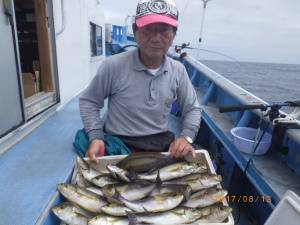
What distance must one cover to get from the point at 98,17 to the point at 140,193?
18.9 feet

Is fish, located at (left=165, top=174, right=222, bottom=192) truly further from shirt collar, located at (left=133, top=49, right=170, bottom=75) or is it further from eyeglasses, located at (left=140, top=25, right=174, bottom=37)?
eyeglasses, located at (left=140, top=25, right=174, bottom=37)

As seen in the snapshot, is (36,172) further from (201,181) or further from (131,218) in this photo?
(201,181)

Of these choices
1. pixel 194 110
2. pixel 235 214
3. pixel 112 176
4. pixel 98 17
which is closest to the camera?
pixel 112 176

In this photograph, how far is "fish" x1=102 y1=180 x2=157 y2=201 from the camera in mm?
1628

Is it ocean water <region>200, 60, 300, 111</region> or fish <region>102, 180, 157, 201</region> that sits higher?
fish <region>102, 180, 157, 201</region>

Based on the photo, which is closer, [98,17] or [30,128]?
[30,128]

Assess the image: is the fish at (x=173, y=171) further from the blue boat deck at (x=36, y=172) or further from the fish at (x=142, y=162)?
the blue boat deck at (x=36, y=172)

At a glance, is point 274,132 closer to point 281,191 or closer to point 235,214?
point 281,191

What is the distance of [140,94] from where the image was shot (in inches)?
86.5

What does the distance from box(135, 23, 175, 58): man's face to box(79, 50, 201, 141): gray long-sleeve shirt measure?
0.17 m

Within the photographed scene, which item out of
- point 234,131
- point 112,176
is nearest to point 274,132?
point 234,131

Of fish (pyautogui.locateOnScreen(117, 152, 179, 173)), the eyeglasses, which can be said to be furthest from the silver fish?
the eyeglasses

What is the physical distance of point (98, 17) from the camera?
657 centimetres

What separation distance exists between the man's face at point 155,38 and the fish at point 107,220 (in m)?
1.21
